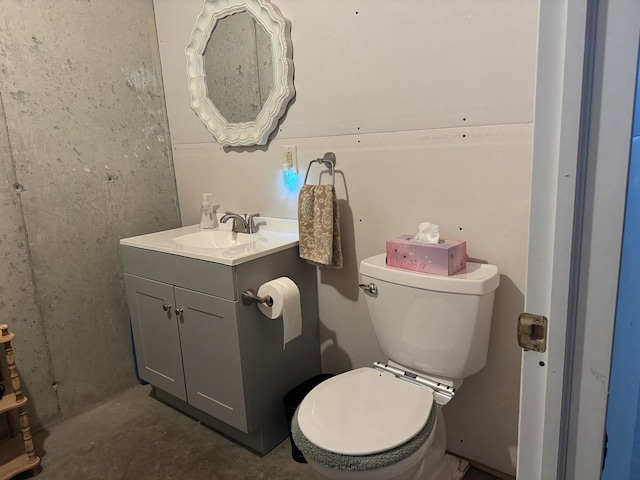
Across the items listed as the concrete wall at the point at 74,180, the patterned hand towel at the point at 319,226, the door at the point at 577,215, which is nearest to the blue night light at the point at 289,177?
the patterned hand towel at the point at 319,226

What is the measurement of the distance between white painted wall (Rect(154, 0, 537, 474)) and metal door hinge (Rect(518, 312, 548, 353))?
2.62 ft

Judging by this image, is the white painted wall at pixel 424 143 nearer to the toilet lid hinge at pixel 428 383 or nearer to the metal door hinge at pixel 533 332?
the toilet lid hinge at pixel 428 383

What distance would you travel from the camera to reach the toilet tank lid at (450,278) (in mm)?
1270

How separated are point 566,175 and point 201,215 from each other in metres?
1.87

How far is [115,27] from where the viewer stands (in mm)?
2047

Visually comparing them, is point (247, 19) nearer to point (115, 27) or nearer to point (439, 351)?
point (115, 27)

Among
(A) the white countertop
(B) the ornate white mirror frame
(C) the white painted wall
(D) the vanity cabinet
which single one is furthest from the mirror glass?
(D) the vanity cabinet

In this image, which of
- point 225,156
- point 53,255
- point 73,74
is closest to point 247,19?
point 225,156

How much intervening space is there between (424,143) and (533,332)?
3.25 feet

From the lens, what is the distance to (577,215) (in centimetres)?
57

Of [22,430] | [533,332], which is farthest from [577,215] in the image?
[22,430]

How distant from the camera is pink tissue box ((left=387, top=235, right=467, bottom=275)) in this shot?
1.32 metres

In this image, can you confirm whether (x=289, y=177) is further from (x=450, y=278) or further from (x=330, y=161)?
(x=450, y=278)

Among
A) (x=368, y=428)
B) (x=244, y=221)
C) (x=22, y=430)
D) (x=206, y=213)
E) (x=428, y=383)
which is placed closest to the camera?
(x=368, y=428)
